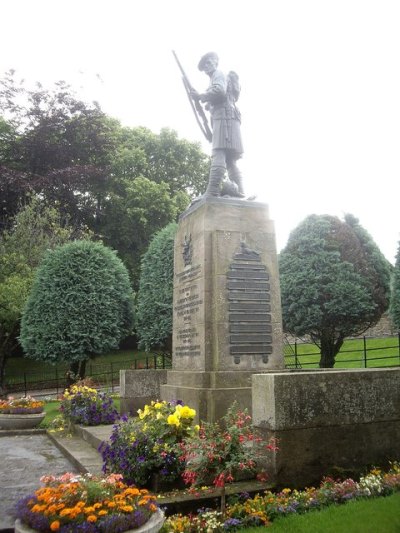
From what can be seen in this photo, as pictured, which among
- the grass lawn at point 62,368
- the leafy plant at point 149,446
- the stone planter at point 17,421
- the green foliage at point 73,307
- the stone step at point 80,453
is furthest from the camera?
the grass lawn at point 62,368

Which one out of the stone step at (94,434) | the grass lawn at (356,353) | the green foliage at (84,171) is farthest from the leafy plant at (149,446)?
the green foliage at (84,171)

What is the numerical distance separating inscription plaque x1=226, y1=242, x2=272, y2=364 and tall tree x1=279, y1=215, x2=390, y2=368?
45.4ft

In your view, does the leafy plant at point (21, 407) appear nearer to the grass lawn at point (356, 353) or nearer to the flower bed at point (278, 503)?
the flower bed at point (278, 503)

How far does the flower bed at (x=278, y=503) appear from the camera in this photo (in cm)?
473

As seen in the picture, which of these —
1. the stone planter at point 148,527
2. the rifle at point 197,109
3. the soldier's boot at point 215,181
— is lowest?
the stone planter at point 148,527

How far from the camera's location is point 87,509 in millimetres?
4098

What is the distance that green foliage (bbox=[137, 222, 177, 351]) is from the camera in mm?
24562

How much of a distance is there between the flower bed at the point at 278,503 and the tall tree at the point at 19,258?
2060cm

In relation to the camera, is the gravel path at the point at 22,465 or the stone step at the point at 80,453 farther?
the stone step at the point at 80,453

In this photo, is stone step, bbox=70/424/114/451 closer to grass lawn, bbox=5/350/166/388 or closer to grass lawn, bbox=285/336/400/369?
grass lawn, bbox=285/336/400/369

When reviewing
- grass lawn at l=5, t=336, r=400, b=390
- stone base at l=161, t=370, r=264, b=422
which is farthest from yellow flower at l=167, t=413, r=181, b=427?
grass lawn at l=5, t=336, r=400, b=390

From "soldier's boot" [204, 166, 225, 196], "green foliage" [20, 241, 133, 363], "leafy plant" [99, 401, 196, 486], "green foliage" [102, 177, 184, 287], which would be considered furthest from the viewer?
"green foliage" [102, 177, 184, 287]

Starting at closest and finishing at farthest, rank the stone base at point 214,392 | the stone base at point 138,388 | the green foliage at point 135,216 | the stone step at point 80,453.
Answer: the stone step at point 80,453, the stone base at point 214,392, the stone base at point 138,388, the green foliage at point 135,216

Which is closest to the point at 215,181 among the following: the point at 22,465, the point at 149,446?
the point at 149,446
